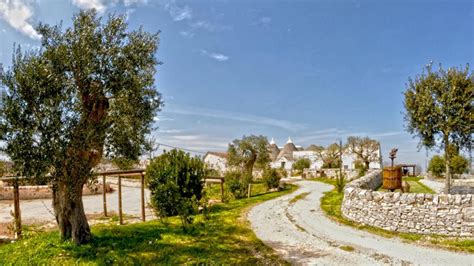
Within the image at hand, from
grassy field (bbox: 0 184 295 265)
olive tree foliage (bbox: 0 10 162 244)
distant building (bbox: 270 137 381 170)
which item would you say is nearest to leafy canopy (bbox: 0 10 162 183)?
olive tree foliage (bbox: 0 10 162 244)

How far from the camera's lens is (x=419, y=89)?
1747 centimetres

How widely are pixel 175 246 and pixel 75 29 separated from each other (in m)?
7.68

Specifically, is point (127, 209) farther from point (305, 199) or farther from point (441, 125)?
point (441, 125)

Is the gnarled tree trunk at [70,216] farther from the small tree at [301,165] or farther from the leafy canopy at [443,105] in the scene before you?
the small tree at [301,165]

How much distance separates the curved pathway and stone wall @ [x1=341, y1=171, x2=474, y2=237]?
1.22m

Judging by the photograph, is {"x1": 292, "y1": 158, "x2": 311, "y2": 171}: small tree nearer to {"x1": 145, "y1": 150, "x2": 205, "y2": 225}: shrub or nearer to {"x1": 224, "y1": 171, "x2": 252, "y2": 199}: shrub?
{"x1": 224, "y1": 171, "x2": 252, "y2": 199}: shrub

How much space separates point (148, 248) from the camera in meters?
10.2

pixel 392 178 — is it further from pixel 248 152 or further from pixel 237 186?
pixel 248 152

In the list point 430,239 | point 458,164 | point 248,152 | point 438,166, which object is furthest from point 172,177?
point 458,164

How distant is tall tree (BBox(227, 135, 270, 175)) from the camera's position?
39500 mm

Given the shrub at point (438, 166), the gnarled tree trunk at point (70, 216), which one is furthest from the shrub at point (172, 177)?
the shrub at point (438, 166)

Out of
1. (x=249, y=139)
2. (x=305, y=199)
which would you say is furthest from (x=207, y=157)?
(x=305, y=199)

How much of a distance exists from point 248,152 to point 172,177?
24.9 meters

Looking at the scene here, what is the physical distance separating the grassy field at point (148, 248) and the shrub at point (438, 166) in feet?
94.1
